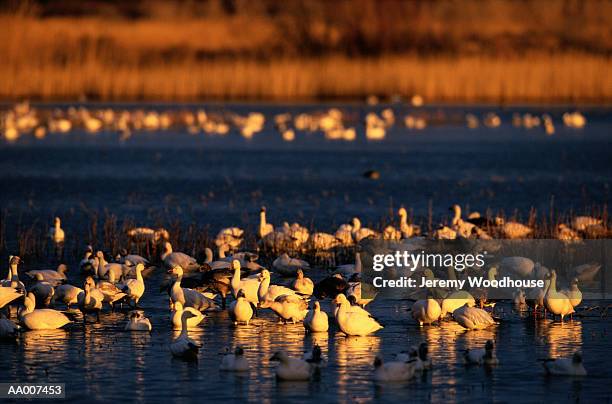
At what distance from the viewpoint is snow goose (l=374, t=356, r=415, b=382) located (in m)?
11.5

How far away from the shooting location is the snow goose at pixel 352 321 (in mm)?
13367

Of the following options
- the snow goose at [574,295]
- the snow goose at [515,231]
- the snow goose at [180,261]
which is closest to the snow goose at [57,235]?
the snow goose at [180,261]

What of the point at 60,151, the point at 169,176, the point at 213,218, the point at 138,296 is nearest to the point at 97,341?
the point at 138,296

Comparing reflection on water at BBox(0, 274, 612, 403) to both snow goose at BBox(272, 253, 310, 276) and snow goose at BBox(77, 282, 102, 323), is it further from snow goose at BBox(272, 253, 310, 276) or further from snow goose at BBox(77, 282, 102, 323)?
snow goose at BBox(272, 253, 310, 276)

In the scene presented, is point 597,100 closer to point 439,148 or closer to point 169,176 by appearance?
point 439,148

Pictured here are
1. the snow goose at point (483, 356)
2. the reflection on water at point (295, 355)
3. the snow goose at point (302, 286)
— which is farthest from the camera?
the snow goose at point (302, 286)

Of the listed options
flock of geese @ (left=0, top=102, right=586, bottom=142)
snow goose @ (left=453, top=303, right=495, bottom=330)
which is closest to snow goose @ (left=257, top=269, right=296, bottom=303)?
snow goose @ (left=453, top=303, right=495, bottom=330)

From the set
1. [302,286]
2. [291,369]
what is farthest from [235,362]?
[302,286]

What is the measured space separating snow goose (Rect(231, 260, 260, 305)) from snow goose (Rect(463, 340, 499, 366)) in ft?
10.9

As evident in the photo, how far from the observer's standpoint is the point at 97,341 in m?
13.3

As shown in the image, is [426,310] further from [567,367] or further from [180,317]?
[180,317]

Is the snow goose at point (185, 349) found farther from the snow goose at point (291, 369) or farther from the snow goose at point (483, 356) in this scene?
the snow goose at point (483, 356)

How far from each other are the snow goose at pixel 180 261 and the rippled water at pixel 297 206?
383mm

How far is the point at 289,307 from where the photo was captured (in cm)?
1405
